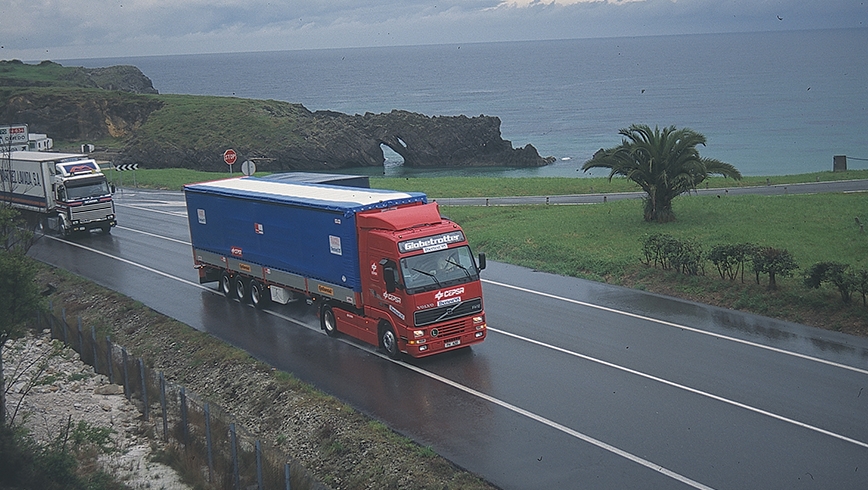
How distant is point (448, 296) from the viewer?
17875 mm

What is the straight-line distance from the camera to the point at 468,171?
90.2m

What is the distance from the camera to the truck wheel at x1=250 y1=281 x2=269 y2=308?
76.4 feet

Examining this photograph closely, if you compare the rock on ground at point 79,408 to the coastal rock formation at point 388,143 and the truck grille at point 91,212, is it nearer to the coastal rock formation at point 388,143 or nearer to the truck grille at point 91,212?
the truck grille at point 91,212

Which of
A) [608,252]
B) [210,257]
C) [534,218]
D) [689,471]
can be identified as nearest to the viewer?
[689,471]

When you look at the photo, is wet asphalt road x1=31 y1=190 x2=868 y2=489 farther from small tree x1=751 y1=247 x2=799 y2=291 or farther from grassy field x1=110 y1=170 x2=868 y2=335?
small tree x1=751 y1=247 x2=799 y2=291

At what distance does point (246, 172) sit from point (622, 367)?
25.2 metres

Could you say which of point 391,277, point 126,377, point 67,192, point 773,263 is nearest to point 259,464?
point 391,277

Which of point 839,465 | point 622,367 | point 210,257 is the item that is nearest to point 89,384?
point 210,257

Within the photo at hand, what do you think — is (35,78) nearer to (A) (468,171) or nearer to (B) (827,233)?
(A) (468,171)

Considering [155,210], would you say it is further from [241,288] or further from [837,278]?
[837,278]

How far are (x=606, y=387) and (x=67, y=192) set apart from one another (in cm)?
2729

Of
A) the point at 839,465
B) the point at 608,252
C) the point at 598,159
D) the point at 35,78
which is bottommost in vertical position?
the point at 839,465

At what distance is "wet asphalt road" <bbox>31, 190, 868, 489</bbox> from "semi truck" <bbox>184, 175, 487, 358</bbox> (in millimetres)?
741

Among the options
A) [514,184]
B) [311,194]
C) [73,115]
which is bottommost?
[514,184]
